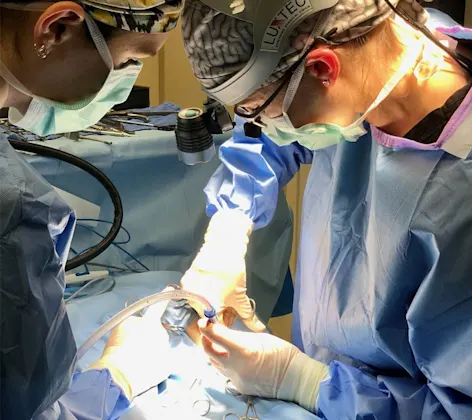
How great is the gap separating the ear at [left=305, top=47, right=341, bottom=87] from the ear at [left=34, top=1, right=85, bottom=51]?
41cm

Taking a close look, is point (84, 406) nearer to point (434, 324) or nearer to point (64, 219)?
point (64, 219)

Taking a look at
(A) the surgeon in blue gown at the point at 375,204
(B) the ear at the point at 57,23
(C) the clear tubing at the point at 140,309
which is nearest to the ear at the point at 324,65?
(A) the surgeon in blue gown at the point at 375,204

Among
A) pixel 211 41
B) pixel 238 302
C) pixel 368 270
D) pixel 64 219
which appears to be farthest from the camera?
pixel 238 302

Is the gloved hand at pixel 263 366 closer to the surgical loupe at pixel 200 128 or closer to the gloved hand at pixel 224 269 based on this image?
the gloved hand at pixel 224 269

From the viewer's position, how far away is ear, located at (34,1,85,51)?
0.80m

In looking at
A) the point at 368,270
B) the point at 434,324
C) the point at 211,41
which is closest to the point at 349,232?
the point at 368,270

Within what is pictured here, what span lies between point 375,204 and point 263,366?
1.44 ft

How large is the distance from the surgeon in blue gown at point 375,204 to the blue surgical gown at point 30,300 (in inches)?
16.0

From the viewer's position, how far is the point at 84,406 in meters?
1.08

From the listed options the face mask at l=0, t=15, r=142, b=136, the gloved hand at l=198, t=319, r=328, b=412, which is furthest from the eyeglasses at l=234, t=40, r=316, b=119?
the gloved hand at l=198, t=319, r=328, b=412

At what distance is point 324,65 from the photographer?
108cm

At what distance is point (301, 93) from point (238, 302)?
26.6 inches

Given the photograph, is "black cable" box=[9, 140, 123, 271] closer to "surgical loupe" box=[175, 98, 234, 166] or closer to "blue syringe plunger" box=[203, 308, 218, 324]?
"blue syringe plunger" box=[203, 308, 218, 324]

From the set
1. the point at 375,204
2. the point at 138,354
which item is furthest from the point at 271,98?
the point at 138,354
